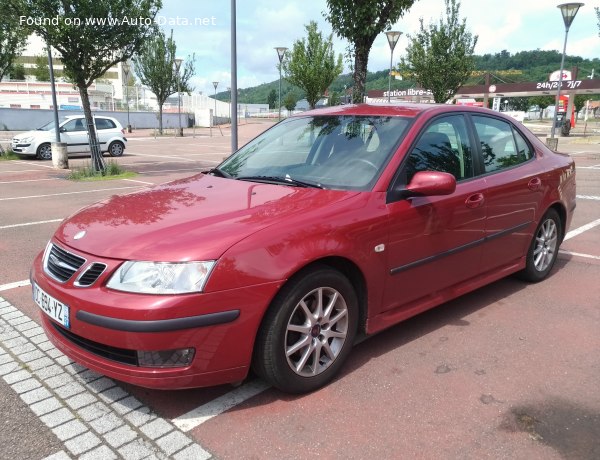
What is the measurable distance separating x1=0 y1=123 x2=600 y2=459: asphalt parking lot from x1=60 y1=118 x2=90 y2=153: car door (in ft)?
49.5

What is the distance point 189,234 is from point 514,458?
74.8 inches

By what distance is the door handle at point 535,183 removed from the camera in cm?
438

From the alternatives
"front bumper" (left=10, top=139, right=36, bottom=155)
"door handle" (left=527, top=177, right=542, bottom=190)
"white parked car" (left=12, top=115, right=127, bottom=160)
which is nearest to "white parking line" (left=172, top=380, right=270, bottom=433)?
"door handle" (left=527, top=177, right=542, bottom=190)

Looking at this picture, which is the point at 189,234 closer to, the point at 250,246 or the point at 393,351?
the point at 250,246

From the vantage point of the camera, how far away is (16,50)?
16.3 metres

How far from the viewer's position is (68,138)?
17.8 m

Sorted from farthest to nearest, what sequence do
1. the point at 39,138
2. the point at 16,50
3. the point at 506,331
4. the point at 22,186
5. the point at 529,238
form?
the point at 39,138
the point at 16,50
the point at 22,186
the point at 529,238
the point at 506,331

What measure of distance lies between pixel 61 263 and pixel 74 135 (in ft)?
55.4

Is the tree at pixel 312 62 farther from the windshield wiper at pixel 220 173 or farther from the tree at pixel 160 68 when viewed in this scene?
the windshield wiper at pixel 220 173

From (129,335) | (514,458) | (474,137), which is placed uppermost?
(474,137)

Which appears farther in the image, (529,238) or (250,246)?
(529,238)

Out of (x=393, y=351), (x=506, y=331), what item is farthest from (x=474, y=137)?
(x=393, y=351)

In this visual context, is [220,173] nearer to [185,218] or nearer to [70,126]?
[185,218]

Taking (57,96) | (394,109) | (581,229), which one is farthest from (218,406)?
(57,96)
